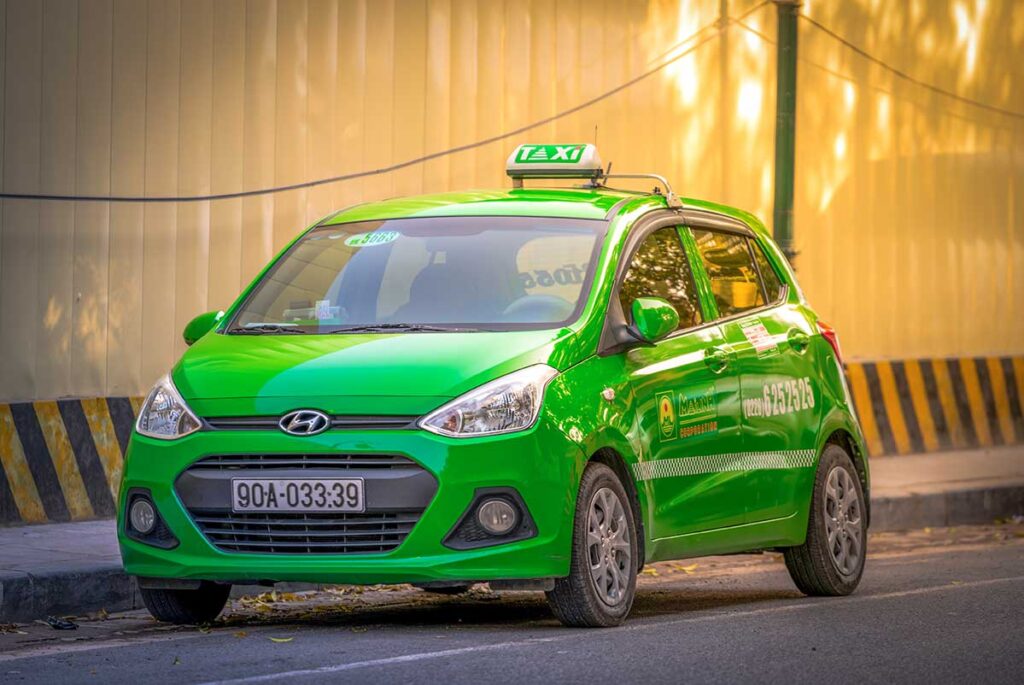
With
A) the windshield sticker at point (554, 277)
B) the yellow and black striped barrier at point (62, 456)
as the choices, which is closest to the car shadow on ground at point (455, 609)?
the windshield sticker at point (554, 277)

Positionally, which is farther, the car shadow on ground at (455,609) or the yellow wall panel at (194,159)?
the yellow wall panel at (194,159)

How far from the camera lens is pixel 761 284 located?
9.95m

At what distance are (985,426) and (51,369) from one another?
9250 mm

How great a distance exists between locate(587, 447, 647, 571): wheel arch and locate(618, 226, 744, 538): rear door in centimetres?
6

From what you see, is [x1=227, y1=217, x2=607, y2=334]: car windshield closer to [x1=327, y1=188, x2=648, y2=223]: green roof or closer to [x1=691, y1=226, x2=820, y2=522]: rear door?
[x1=327, y1=188, x2=648, y2=223]: green roof

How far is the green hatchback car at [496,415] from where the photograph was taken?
758 centimetres

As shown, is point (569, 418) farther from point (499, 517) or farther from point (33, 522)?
point (33, 522)

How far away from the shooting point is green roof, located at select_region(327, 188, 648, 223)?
8.96 meters

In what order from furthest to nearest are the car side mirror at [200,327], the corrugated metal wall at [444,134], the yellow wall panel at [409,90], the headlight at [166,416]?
the yellow wall panel at [409,90] < the corrugated metal wall at [444,134] < the car side mirror at [200,327] < the headlight at [166,416]

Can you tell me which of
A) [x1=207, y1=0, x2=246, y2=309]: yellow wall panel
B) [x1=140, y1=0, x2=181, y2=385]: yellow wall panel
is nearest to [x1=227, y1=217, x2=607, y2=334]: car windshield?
[x1=140, y1=0, x2=181, y2=385]: yellow wall panel

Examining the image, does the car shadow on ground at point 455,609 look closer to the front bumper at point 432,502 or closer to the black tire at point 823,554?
the black tire at point 823,554

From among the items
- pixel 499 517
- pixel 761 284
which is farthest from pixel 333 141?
pixel 499 517

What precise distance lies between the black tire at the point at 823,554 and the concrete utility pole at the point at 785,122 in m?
4.74

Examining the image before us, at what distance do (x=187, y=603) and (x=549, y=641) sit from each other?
5.39ft
